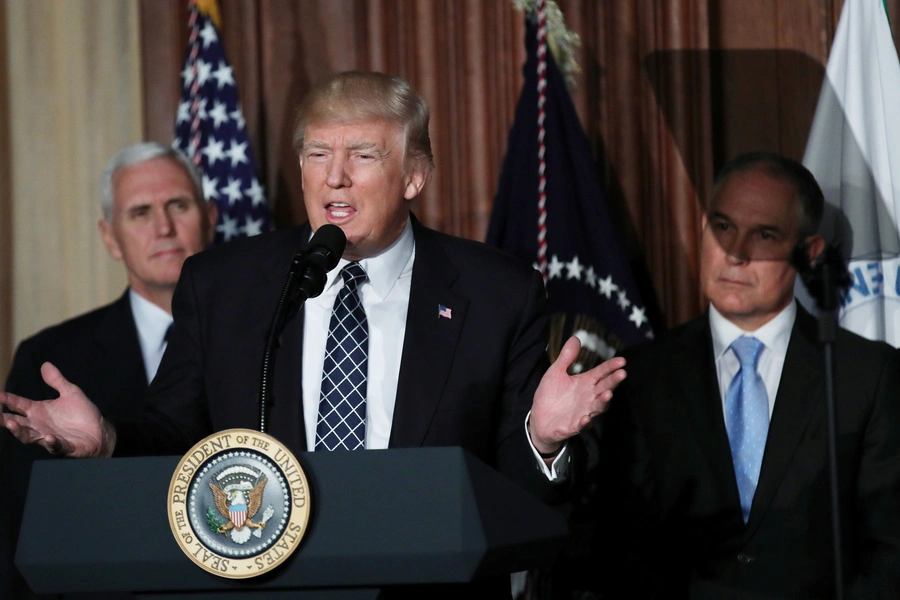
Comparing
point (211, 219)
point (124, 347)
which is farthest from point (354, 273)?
point (211, 219)

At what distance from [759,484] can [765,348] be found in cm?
41

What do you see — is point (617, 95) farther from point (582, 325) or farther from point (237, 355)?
point (237, 355)

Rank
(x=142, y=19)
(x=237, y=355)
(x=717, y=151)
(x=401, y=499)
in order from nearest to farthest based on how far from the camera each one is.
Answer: (x=401, y=499) < (x=237, y=355) < (x=717, y=151) < (x=142, y=19)

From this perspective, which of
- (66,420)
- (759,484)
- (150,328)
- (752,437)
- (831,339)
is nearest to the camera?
(66,420)

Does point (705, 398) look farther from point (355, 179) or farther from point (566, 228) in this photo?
point (355, 179)

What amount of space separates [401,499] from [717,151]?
97.8 inches

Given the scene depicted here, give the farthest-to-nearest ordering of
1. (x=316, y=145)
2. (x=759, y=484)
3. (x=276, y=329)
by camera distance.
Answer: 1. (x=759, y=484)
2. (x=316, y=145)
3. (x=276, y=329)

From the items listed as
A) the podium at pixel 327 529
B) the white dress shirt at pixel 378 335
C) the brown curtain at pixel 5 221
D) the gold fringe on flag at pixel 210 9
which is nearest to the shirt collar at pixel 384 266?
the white dress shirt at pixel 378 335

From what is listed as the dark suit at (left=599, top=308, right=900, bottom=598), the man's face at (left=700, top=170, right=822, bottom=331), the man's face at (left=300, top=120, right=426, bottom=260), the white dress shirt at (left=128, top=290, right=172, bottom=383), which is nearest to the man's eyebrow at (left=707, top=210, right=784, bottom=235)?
the man's face at (left=700, top=170, right=822, bottom=331)

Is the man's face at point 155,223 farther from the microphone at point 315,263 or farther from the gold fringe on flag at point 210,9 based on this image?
the microphone at point 315,263

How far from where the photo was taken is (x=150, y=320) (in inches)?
143

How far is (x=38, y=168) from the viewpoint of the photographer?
4344mm

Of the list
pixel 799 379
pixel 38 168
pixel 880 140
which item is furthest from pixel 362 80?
pixel 38 168

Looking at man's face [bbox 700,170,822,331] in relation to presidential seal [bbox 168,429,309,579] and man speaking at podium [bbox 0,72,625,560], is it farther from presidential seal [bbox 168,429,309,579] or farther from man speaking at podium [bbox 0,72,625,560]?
presidential seal [bbox 168,429,309,579]
